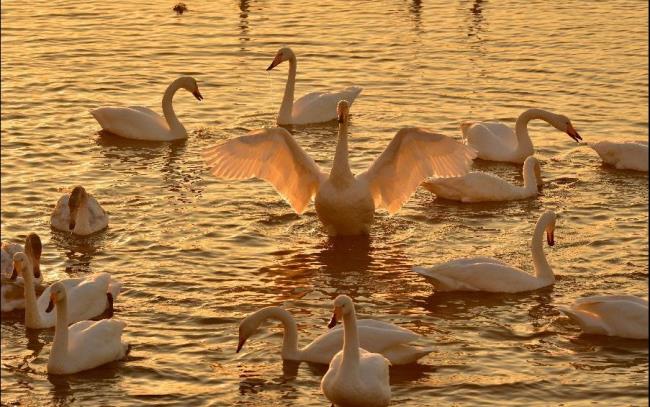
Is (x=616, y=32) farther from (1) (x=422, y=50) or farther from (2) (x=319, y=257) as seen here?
(2) (x=319, y=257)

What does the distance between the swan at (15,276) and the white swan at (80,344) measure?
1.25 m

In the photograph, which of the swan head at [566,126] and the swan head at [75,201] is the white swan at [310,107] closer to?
the swan head at [566,126]

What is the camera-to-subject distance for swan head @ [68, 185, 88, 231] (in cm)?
1756

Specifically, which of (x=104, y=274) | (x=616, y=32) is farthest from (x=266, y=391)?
(x=616, y=32)

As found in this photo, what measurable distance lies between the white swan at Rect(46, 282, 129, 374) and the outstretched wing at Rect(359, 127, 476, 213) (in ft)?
16.2

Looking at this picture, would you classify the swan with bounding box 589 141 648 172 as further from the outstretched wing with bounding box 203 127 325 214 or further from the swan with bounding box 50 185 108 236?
the swan with bounding box 50 185 108 236

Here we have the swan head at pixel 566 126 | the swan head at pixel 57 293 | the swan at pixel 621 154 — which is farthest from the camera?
the swan head at pixel 566 126

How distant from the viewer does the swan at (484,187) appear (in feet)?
62.6

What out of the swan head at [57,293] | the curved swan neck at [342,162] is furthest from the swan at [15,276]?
the curved swan neck at [342,162]

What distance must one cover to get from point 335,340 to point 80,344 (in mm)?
2278

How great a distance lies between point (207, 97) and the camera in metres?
25.0

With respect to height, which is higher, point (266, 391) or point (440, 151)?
point (440, 151)

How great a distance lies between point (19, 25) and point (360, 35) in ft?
22.3

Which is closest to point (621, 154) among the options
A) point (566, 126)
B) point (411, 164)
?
point (566, 126)
